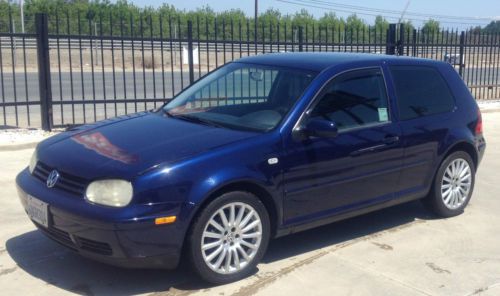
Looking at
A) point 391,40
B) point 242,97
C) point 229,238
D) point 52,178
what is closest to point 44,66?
point 242,97

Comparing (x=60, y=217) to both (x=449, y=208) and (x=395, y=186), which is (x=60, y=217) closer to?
(x=395, y=186)

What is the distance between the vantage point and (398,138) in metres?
5.43

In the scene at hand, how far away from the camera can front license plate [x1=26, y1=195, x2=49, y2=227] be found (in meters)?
4.24

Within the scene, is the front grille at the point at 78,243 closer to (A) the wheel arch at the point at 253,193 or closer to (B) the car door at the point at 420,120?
(A) the wheel arch at the point at 253,193

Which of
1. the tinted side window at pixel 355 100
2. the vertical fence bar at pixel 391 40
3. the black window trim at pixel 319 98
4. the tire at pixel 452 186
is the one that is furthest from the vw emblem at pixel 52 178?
the vertical fence bar at pixel 391 40

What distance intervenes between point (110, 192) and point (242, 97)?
1.73 metres

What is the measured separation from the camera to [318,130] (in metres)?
4.66

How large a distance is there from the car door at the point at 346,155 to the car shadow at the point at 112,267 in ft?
1.59

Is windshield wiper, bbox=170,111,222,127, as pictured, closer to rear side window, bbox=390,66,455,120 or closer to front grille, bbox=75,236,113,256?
front grille, bbox=75,236,113,256

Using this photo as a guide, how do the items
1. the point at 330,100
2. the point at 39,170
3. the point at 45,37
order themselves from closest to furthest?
1. the point at 39,170
2. the point at 330,100
3. the point at 45,37

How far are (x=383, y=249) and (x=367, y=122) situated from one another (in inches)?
43.3

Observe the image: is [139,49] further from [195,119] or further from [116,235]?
[116,235]

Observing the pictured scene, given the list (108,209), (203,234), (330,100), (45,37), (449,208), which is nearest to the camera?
(108,209)

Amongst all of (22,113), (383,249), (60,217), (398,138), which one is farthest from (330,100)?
(22,113)
